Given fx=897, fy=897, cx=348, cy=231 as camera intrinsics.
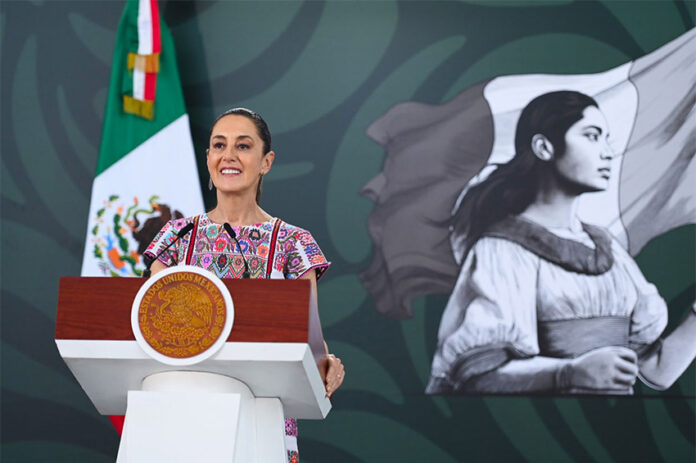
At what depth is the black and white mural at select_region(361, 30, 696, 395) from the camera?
3994mm

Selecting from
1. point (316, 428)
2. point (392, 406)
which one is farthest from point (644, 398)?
point (316, 428)

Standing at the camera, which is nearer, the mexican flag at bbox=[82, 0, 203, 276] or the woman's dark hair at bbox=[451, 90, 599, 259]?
the mexican flag at bbox=[82, 0, 203, 276]

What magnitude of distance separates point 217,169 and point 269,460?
0.71 metres

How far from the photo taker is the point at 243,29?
4340 mm

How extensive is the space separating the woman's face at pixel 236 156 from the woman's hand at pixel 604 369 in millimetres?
2334

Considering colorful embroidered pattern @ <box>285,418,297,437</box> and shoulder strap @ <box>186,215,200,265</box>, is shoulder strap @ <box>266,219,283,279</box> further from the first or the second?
colorful embroidered pattern @ <box>285,418,297,437</box>

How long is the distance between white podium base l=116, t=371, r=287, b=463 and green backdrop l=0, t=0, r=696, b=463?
2.46 m

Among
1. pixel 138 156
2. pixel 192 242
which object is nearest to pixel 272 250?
pixel 192 242

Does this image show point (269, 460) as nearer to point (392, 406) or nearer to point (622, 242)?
point (392, 406)

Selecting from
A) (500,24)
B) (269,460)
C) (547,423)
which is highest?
(500,24)

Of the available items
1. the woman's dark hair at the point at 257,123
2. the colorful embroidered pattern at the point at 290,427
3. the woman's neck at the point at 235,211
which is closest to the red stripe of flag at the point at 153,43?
the woman's dark hair at the point at 257,123

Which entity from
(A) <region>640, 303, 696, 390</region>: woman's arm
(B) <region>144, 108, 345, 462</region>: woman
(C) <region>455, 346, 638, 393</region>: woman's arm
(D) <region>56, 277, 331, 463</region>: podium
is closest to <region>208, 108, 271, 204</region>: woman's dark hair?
(B) <region>144, 108, 345, 462</region>: woman

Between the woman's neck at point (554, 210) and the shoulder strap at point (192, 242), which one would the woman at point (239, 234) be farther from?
the woman's neck at point (554, 210)

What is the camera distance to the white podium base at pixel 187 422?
5.09ft
